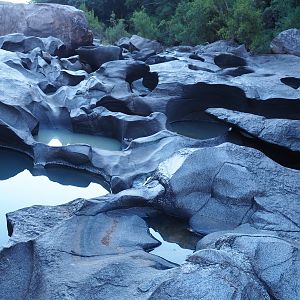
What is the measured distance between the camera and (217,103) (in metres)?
7.97

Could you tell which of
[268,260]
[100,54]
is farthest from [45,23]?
[268,260]

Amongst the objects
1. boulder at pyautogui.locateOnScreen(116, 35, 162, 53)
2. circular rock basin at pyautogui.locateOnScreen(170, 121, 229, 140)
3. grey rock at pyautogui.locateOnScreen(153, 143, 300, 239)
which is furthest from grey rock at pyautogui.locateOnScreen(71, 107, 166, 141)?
boulder at pyautogui.locateOnScreen(116, 35, 162, 53)

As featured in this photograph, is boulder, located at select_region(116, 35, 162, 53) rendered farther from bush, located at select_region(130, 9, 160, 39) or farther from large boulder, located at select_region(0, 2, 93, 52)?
bush, located at select_region(130, 9, 160, 39)

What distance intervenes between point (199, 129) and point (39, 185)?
124 inches

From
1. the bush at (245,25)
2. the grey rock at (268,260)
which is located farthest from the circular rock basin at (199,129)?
the bush at (245,25)

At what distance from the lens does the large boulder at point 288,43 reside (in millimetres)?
10586

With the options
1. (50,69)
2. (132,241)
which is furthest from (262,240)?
(50,69)

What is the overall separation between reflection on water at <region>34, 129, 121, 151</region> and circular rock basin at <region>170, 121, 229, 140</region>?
118cm

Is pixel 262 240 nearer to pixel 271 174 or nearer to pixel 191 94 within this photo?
pixel 271 174

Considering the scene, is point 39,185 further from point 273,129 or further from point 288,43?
point 288,43

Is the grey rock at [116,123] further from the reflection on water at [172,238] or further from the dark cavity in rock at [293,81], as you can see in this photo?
the dark cavity in rock at [293,81]

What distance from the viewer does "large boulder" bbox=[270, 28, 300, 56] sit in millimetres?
10586

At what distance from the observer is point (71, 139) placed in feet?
20.7

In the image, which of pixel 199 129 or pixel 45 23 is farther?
pixel 45 23
